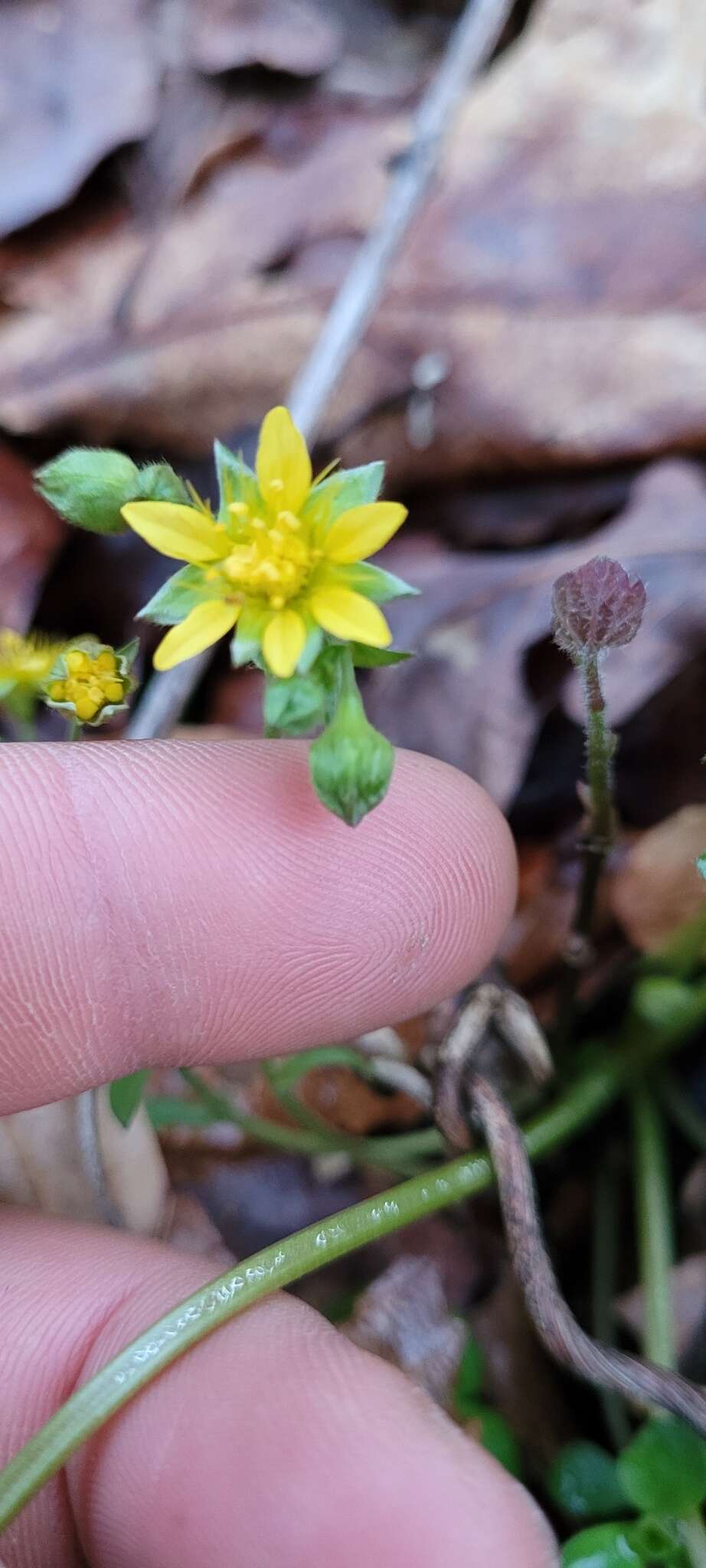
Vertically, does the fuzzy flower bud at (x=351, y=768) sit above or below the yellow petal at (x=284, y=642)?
below

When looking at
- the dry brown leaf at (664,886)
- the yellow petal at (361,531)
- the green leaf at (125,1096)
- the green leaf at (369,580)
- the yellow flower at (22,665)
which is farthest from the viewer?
the dry brown leaf at (664,886)

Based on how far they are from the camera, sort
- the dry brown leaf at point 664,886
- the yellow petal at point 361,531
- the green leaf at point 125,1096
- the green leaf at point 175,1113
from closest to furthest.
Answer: the yellow petal at point 361,531, the green leaf at point 125,1096, the green leaf at point 175,1113, the dry brown leaf at point 664,886

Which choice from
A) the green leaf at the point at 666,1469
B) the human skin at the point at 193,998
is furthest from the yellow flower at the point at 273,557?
the green leaf at the point at 666,1469

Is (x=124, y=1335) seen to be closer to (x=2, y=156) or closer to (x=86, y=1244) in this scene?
Answer: (x=86, y=1244)

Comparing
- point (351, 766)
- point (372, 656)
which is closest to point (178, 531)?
point (372, 656)

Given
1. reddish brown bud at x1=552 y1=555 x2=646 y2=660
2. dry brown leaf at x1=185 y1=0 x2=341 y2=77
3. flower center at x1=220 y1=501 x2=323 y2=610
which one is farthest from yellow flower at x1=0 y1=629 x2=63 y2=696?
dry brown leaf at x1=185 y1=0 x2=341 y2=77

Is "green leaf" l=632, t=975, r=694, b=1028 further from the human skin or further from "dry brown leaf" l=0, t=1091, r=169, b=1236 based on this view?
"dry brown leaf" l=0, t=1091, r=169, b=1236

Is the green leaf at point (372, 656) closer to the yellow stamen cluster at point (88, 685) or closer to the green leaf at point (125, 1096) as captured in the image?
the yellow stamen cluster at point (88, 685)
